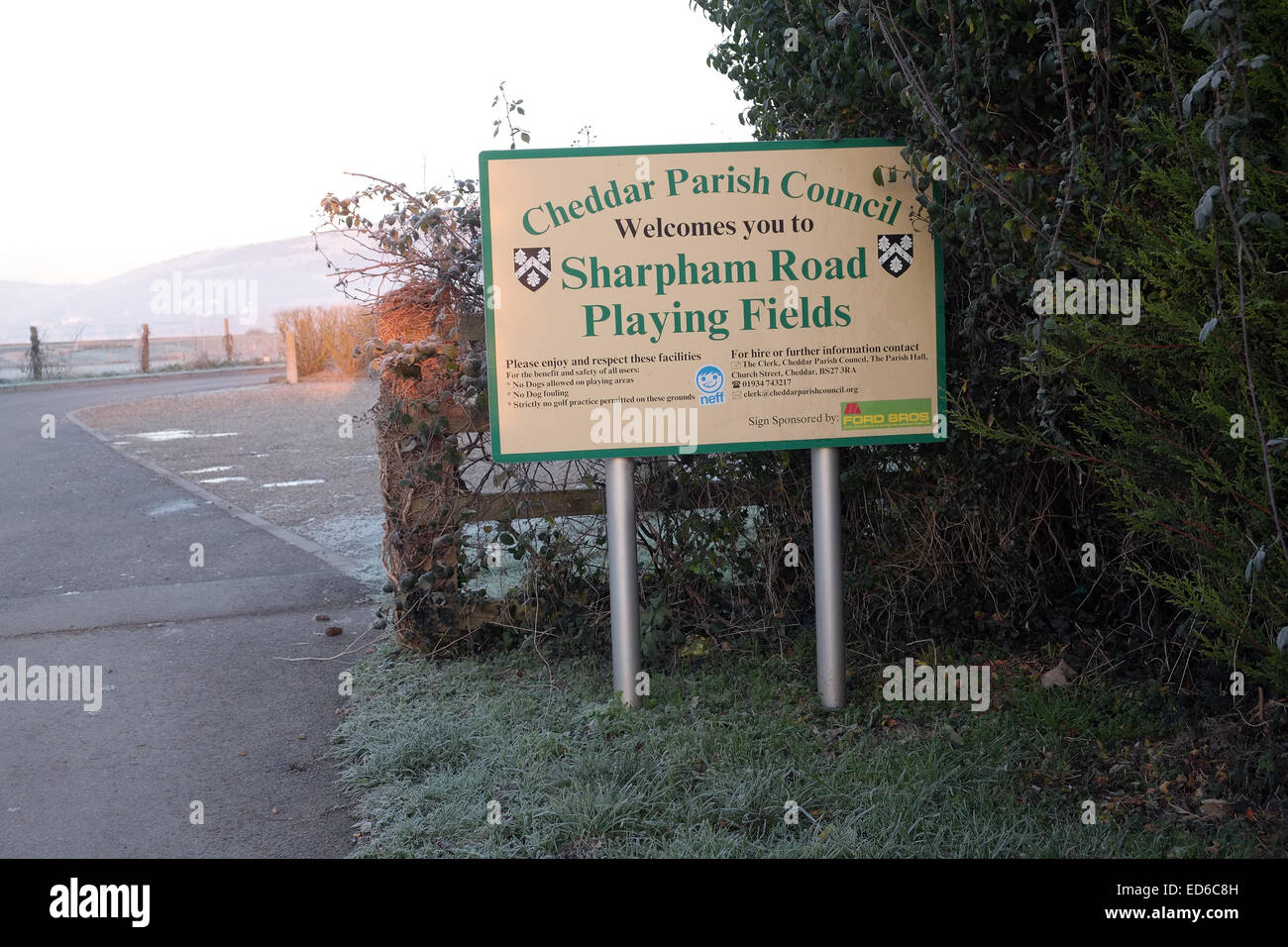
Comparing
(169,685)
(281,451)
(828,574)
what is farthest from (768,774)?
(281,451)

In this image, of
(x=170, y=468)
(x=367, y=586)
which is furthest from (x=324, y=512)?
(x=170, y=468)

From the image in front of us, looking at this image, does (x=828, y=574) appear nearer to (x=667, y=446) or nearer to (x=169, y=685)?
(x=667, y=446)

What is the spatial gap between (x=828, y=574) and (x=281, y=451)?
35.9ft

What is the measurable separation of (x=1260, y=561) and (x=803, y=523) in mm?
2640

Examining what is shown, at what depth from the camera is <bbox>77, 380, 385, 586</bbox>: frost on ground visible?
31.2ft

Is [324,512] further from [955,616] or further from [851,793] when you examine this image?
[851,793]

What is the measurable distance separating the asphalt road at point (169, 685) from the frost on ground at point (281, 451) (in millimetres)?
499

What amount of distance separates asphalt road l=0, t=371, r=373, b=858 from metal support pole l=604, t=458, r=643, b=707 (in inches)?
48.3

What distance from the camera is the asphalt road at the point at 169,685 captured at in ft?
13.3

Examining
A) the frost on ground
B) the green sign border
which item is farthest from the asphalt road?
the green sign border

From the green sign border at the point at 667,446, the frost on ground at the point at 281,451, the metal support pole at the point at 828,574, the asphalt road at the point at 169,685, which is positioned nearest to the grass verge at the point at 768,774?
the metal support pole at the point at 828,574

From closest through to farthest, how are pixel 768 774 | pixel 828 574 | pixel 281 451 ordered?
pixel 768 774
pixel 828 574
pixel 281 451

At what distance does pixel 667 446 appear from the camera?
4648 millimetres

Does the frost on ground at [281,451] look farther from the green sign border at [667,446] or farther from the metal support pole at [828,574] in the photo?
the metal support pole at [828,574]
